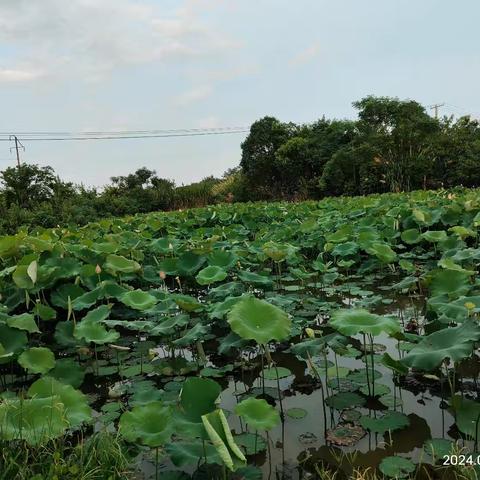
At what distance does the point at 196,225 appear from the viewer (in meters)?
8.67

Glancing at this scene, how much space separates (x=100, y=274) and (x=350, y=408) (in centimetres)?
209

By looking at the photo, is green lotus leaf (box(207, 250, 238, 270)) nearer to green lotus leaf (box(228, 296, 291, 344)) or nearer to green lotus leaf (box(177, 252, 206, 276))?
green lotus leaf (box(177, 252, 206, 276))

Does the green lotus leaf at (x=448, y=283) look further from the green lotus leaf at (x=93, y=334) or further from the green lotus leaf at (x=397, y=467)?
the green lotus leaf at (x=93, y=334)


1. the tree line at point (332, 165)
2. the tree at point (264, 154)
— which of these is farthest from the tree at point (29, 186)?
the tree at point (264, 154)

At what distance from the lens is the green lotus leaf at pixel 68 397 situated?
169 cm

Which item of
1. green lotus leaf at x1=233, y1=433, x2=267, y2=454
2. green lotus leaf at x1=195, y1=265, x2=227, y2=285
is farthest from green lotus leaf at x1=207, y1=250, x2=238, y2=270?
green lotus leaf at x1=233, y1=433, x2=267, y2=454

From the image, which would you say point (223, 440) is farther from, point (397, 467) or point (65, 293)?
point (65, 293)

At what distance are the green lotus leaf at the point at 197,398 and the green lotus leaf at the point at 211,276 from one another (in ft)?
4.83

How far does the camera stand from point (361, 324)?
1.87 meters

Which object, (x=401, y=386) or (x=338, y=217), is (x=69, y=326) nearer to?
(x=401, y=386)

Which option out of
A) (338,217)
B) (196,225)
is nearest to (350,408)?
(338,217)

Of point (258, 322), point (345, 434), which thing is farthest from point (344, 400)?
point (258, 322)

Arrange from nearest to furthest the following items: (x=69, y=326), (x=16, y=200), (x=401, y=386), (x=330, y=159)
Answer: (x=401, y=386) → (x=69, y=326) → (x=16, y=200) → (x=330, y=159)

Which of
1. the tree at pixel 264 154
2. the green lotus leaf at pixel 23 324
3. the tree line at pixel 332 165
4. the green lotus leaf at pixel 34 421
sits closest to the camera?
the green lotus leaf at pixel 34 421
